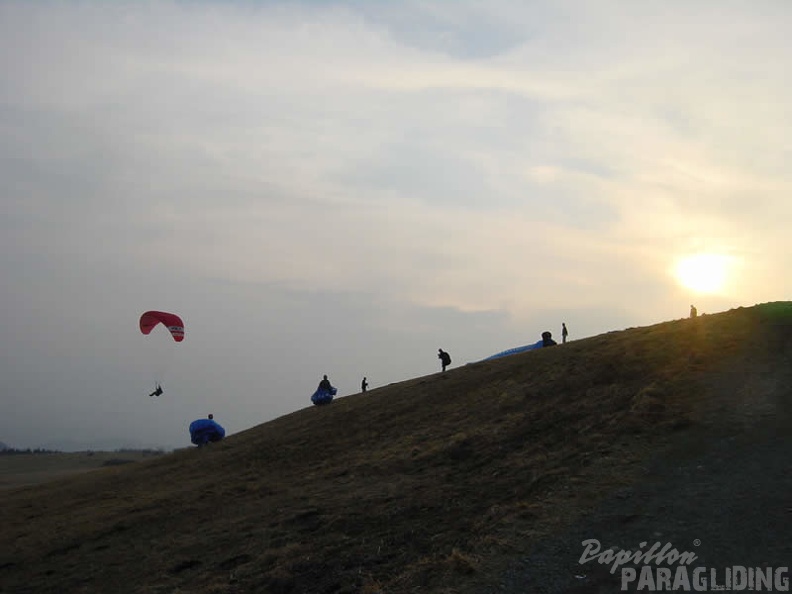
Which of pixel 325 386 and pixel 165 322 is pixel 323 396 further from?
pixel 165 322

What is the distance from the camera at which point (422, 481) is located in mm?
22594

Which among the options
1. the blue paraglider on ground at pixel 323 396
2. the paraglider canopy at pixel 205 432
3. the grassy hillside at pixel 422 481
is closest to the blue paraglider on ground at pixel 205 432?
the paraglider canopy at pixel 205 432

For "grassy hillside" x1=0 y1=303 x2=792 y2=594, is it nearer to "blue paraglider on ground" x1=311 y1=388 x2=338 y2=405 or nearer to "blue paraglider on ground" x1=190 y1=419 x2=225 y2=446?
"blue paraglider on ground" x1=190 y1=419 x2=225 y2=446

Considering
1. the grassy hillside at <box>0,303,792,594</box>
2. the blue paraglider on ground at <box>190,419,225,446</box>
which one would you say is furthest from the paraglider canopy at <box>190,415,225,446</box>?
the grassy hillside at <box>0,303,792,594</box>

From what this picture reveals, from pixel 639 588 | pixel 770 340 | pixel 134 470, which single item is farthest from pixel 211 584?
pixel 134 470

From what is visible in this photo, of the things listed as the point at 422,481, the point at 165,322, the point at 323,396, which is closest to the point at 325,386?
the point at 323,396

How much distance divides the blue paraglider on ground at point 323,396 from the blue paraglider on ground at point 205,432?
5.97 m

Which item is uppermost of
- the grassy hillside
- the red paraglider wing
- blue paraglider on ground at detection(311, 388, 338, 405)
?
the red paraglider wing

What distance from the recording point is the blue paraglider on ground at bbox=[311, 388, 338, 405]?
4472 centimetres

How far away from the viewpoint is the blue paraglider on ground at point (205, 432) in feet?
139

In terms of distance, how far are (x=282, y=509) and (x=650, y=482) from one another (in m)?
11.9

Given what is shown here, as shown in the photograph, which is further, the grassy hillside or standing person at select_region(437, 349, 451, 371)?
standing person at select_region(437, 349, 451, 371)

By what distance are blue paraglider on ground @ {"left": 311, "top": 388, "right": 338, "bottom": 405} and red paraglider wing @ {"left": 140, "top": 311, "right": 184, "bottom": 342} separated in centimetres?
889

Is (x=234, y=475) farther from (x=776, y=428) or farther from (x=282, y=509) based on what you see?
(x=776, y=428)
